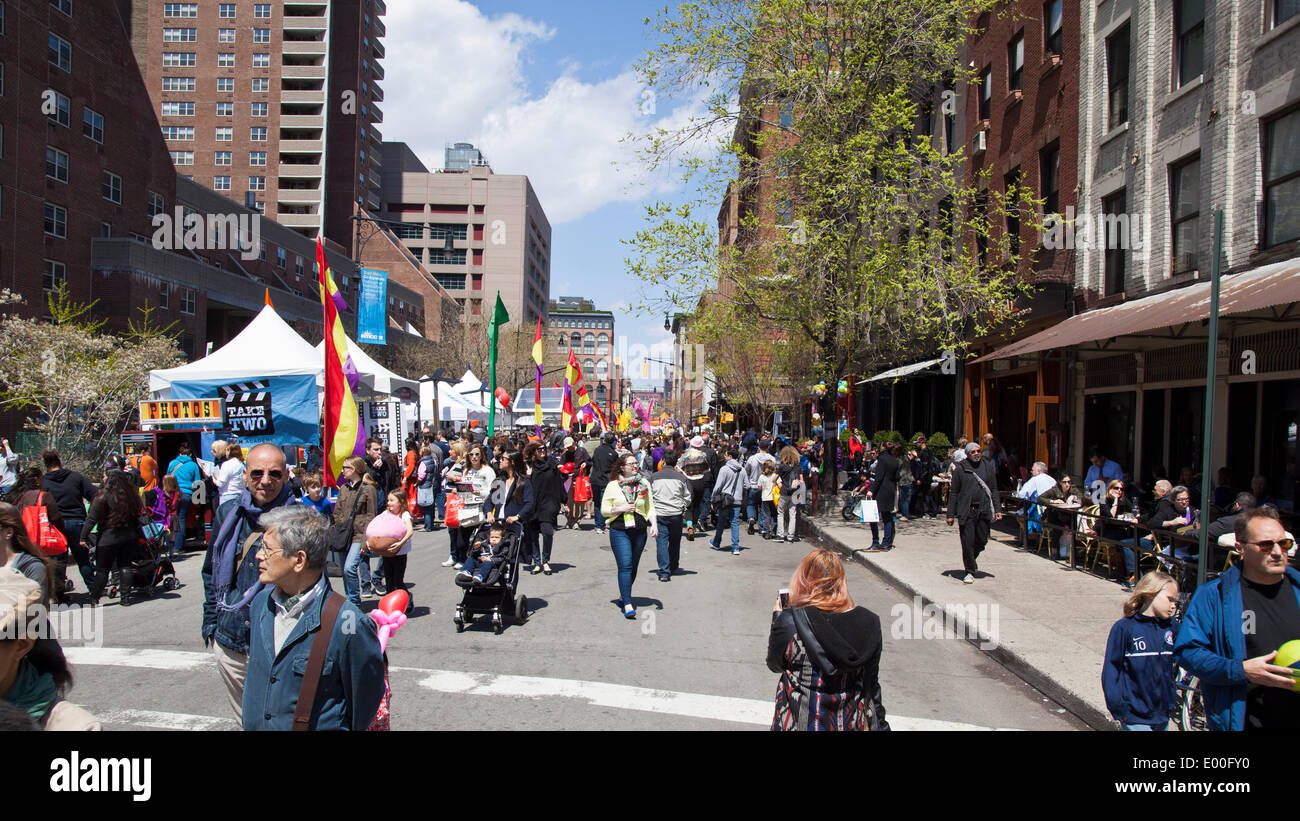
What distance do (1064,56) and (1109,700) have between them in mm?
17678

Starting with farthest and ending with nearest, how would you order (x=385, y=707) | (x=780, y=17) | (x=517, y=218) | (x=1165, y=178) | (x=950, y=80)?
(x=517, y=218) → (x=950, y=80) → (x=780, y=17) → (x=1165, y=178) → (x=385, y=707)

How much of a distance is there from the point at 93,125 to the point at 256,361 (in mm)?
27423

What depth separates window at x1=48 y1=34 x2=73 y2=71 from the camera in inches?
1252

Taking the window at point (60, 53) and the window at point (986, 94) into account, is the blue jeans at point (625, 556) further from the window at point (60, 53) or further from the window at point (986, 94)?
the window at point (60, 53)

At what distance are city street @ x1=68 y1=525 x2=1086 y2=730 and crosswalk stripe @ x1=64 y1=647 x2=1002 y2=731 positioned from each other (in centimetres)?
2

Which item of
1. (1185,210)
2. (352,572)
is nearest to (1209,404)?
(352,572)

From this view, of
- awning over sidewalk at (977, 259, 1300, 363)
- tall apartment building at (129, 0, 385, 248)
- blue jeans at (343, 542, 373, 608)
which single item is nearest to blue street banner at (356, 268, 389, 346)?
blue jeans at (343, 542, 373, 608)

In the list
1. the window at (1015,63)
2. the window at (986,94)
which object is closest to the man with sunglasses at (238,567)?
the window at (1015,63)

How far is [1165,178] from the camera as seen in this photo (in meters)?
14.3

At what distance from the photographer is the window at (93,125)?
3390 centimetres

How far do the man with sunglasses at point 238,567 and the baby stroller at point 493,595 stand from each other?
3.21 meters

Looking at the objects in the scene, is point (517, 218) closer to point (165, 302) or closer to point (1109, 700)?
point (165, 302)
